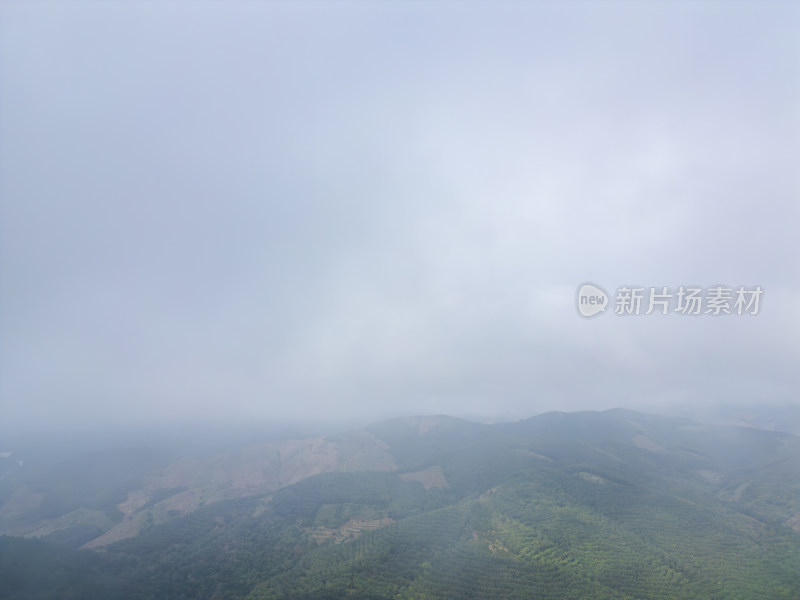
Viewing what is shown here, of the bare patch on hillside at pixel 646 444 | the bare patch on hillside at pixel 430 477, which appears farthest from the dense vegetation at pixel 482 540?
the bare patch on hillside at pixel 646 444

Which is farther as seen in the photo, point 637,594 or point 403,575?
point 403,575

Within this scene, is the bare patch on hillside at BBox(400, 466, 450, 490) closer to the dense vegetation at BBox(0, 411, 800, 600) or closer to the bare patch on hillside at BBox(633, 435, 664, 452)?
the dense vegetation at BBox(0, 411, 800, 600)

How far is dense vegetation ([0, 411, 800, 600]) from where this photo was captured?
34656 mm

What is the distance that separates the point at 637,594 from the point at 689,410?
143 metres

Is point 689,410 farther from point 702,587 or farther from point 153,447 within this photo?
point 153,447

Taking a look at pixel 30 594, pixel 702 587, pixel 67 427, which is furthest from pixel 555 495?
pixel 67 427

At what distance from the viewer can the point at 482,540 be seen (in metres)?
46.8

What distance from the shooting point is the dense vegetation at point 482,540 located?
34.7 m

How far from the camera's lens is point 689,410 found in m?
143

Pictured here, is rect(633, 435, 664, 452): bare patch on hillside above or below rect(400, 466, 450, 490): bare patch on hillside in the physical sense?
above

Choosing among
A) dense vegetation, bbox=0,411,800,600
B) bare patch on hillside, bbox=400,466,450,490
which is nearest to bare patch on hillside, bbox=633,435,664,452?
dense vegetation, bbox=0,411,800,600

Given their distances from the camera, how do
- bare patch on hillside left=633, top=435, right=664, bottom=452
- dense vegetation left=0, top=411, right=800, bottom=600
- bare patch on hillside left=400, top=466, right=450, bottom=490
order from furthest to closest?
1. bare patch on hillside left=633, top=435, right=664, bottom=452
2. bare patch on hillside left=400, top=466, right=450, bottom=490
3. dense vegetation left=0, top=411, right=800, bottom=600

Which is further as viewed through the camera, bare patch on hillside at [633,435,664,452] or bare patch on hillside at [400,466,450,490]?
bare patch on hillside at [633,435,664,452]

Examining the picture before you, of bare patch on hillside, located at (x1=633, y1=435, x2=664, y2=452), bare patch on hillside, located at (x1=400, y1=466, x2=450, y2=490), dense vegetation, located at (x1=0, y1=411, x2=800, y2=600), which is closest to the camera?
dense vegetation, located at (x1=0, y1=411, x2=800, y2=600)
